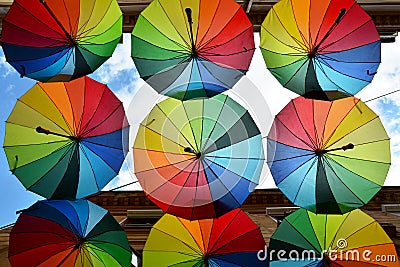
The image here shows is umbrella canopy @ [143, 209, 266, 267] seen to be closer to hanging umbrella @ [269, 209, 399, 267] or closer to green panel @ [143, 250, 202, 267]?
green panel @ [143, 250, 202, 267]

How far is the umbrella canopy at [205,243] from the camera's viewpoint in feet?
27.5

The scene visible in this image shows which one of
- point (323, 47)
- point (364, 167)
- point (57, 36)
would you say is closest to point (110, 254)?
point (57, 36)

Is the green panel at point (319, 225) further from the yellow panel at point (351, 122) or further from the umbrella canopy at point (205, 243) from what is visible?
the yellow panel at point (351, 122)

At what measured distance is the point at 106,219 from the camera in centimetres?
856

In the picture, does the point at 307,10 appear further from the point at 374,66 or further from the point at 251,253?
the point at 251,253

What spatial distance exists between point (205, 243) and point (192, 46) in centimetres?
334

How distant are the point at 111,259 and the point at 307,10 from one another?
213 inches

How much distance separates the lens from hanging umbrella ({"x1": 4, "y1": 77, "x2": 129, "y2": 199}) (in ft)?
28.7

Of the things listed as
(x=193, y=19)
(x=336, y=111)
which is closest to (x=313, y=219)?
(x=336, y=111)

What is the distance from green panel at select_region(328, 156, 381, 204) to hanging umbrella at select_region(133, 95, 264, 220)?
1.40 metres

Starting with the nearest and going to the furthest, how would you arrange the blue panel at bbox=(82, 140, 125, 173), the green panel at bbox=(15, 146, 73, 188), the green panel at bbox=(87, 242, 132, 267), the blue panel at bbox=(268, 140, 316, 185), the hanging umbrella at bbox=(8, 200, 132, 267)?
the hanging umbrella at bbox=(8, 200, 132, 267), the green panel at bbox=(87, 242, 132, 267), the green panel at bbox=(15, 146, 73, 188), the blue panel at bbox=(268, 140, 316, 185), the blue panel at bbox=(82, 140, 125, 173)

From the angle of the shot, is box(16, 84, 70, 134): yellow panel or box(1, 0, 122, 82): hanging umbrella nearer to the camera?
box(1, 0, 122, 82): hanging umbrella

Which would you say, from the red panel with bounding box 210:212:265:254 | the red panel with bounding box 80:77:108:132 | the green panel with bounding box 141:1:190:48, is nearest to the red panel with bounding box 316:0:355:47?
the green panel with bounding box 141:1:190:48

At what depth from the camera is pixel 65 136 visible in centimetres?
878
